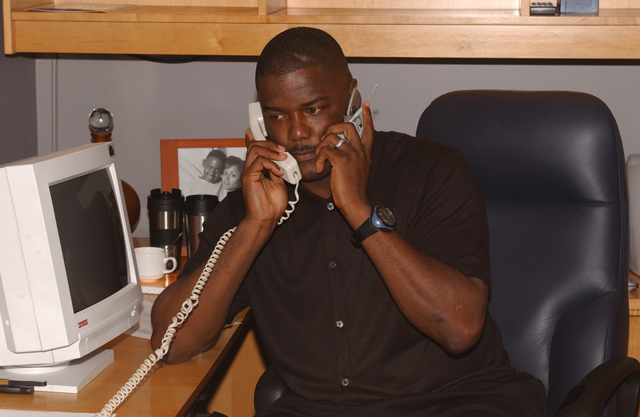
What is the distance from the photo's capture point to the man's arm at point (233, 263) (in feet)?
4.76

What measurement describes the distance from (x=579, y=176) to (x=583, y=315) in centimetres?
33

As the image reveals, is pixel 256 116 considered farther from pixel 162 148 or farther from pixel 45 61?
pixel 45 61

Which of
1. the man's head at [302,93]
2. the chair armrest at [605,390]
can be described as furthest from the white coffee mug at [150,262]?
the chair armrest at [605,390]

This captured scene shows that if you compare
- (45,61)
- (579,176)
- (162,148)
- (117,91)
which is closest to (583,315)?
(579,176)

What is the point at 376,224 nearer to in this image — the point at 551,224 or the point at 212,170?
the point at 551,224

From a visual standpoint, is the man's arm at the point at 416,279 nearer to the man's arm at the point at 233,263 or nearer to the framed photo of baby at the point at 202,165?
the man's arm at the point at 233,263

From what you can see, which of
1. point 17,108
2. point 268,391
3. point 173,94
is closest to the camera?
point 268,391

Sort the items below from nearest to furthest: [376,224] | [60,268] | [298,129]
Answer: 1. [60,268]
2. [376,224]
3. [298,129]

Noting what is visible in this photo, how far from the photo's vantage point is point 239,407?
234 centimetres

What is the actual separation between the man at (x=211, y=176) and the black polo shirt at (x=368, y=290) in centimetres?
65

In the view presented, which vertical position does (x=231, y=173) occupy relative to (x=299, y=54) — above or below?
below

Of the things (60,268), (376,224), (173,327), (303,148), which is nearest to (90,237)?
(60,268)

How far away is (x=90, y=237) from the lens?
4.46 ft

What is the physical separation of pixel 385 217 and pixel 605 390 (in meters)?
0.54
